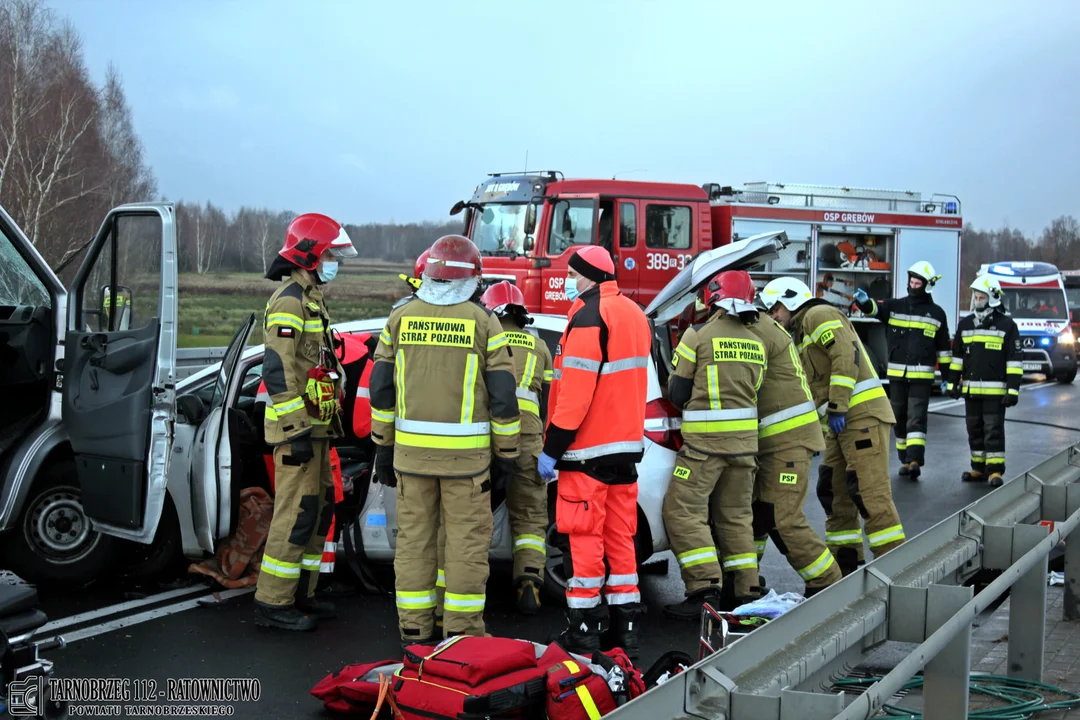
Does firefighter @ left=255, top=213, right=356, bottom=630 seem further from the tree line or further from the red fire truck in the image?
the tree line

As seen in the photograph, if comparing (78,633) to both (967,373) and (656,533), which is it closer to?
(656,533)

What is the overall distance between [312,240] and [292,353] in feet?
2.02

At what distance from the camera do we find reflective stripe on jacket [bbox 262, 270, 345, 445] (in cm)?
542

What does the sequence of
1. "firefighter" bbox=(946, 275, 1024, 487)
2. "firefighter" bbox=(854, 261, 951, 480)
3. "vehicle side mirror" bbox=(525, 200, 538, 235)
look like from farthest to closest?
"vehicle side mirror" bbox=(525, 200, 538, 235) → "firefighter" bbox=(854, 261, 951, 480) → "firefighter" bbox=(946, 275, 1024, 487)

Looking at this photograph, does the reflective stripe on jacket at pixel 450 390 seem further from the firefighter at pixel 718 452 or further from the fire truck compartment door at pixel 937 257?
the fire truck compartment door at pixel 937 257

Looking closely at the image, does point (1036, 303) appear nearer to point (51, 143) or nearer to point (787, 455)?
point (787, 455)

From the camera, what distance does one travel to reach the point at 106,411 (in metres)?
5.71

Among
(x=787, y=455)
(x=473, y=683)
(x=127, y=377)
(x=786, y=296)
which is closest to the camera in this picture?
(x=473, y=683)

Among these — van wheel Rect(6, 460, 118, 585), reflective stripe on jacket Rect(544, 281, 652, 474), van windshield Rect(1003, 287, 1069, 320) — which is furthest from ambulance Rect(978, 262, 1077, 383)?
van wheel Rect(6, 460, 118, 585)

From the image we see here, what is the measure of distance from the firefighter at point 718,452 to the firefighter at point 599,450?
544 mm

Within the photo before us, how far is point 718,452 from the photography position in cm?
575

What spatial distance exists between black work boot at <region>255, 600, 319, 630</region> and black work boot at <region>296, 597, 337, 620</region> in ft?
0.67

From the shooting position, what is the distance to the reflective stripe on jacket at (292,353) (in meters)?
5.42

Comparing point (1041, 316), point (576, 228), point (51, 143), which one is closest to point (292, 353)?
point (576, 228)
